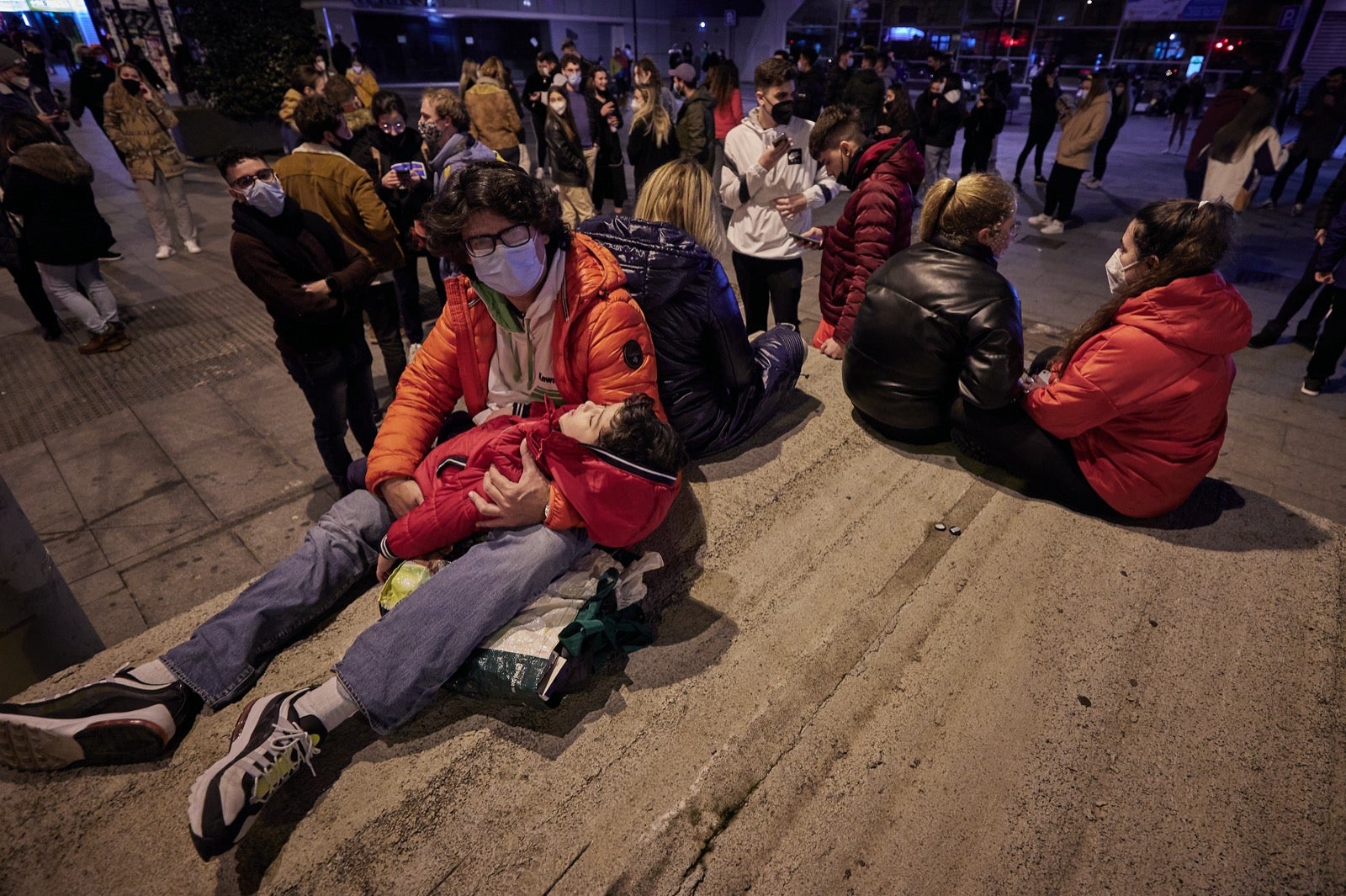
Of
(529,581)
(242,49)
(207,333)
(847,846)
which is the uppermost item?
(242,49)

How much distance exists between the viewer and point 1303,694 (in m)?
1.97

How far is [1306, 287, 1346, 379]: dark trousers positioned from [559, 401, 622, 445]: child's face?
542cm

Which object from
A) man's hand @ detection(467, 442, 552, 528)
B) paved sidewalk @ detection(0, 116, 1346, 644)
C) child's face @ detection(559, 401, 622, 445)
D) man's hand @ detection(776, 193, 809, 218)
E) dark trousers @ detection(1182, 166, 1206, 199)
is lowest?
paved sidewalk @ detection(0, 116, 1346, 644)

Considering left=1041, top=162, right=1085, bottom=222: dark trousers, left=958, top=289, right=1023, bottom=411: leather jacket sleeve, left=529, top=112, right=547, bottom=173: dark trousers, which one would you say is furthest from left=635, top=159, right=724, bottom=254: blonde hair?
left=1041, top=162, right=1085, bottom=222: dark trousers

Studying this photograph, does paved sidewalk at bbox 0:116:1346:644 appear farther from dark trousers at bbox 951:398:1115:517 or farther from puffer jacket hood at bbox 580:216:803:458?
puffer jacket hood at bbox 580:216:803:458

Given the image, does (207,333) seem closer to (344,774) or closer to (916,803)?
(344,774)

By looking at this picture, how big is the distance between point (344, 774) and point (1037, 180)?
40.8 ft

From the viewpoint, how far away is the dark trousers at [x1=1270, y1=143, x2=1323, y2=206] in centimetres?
893

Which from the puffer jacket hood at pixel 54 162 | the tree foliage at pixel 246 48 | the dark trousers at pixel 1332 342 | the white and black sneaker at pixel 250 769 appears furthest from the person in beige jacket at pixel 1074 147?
the tree foliage at pixel 246 48

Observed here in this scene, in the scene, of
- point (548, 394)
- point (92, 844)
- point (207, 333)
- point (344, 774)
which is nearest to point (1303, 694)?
point (548, 394)

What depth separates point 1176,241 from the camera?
7.43ft

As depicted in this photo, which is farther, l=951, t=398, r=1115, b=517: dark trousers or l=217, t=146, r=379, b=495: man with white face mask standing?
l=217, t=146, r=379, b=495: man with white face mask standing

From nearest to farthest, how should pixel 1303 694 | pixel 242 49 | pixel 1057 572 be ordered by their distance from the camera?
1. pixel 1303 694
2. pixel 1057 572
3. pixel 242 49

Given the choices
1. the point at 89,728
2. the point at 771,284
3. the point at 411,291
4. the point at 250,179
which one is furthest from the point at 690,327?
the point at 411,291
